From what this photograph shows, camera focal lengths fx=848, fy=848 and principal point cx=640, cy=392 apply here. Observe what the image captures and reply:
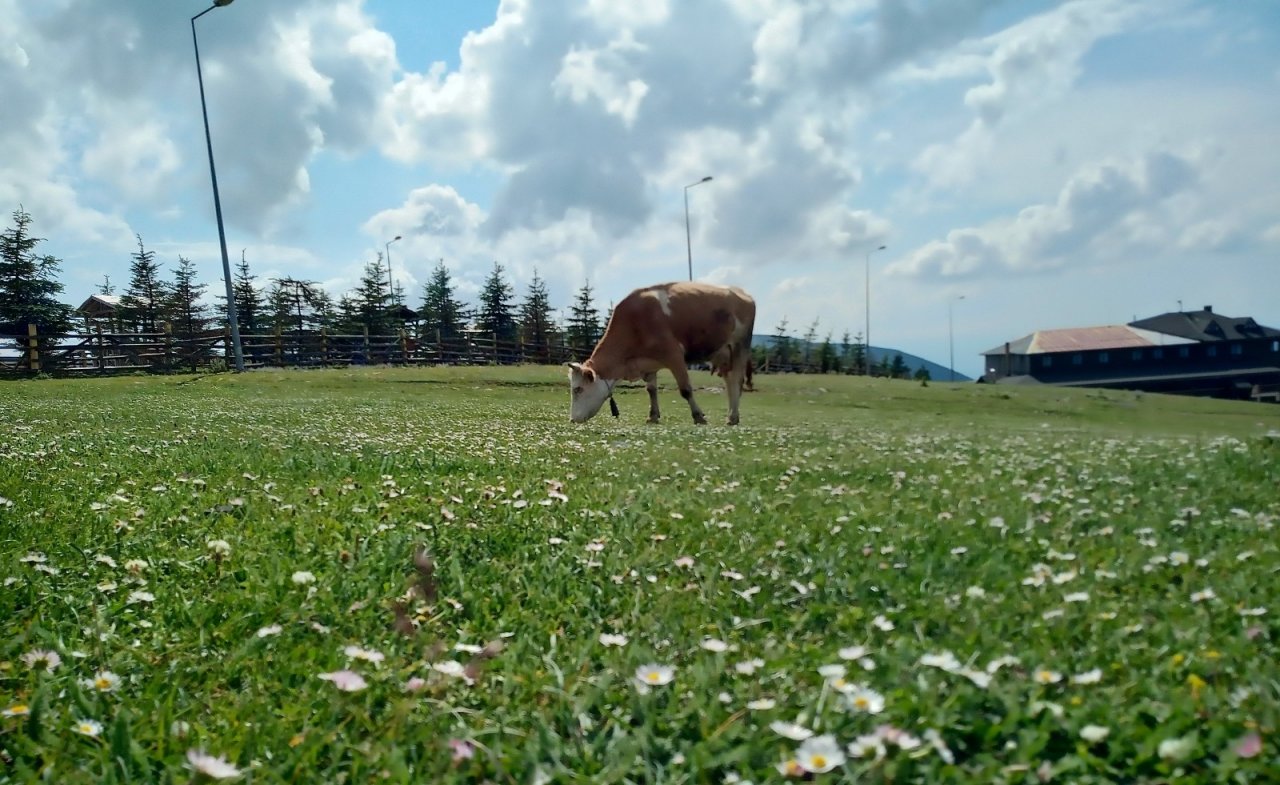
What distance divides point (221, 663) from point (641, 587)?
1.81 metres

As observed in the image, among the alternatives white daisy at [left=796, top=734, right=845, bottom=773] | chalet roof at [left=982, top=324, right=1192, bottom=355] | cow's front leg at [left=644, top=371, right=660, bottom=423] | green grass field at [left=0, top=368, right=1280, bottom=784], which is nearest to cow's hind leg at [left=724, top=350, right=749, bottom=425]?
cow's front leg at [left=644, top=371, right=660, bottom=423]

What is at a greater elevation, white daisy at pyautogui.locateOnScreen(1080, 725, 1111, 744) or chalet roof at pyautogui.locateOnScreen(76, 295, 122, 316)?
chalet roof at pyautogui.locateOnScreen(76, 295, 122, 316)

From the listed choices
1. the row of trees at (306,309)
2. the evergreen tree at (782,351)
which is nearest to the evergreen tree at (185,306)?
the row of trees at (306,309)

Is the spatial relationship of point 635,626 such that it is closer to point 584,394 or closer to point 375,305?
point 584,394

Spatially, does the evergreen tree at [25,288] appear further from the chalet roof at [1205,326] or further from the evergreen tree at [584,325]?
the chalet roof at [1205,326]

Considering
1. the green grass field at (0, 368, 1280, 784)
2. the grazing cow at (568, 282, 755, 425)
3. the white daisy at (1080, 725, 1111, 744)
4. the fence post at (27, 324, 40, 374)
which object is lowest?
the green grass field at (0, 368, 1280, 784)

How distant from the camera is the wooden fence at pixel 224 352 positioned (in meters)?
40.8

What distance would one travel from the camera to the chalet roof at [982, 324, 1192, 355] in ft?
329

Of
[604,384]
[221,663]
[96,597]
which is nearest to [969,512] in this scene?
[221,663]

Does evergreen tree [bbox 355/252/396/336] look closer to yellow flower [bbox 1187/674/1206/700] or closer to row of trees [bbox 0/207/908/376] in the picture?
row of trees [bbox 0/207/908/376]

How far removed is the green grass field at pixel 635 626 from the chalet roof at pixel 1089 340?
346ft

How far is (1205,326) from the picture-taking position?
10431 centimetres

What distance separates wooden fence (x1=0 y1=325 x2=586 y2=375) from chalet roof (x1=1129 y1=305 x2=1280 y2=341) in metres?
83.8

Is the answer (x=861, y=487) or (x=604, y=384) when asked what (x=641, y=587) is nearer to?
(x=861, y=487)
